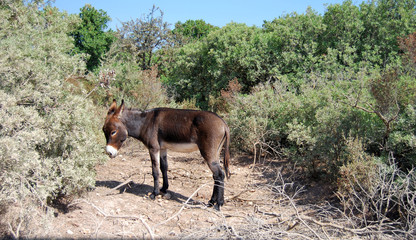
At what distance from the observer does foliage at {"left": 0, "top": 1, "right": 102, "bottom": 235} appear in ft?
14.6

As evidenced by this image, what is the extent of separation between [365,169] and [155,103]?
7.17 meters

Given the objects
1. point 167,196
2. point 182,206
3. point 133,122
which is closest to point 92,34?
point 133,122

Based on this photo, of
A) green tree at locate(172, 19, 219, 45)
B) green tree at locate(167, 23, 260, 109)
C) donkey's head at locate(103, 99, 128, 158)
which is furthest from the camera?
green tree at locate(172, 19, 219, 45)

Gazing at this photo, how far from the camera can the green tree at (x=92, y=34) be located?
18406mm

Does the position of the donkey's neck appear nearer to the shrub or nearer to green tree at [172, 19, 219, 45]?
the shrub

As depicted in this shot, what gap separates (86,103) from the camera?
5.79 m

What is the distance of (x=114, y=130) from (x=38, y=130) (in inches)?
60.4

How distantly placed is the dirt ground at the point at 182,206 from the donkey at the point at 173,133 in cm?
37

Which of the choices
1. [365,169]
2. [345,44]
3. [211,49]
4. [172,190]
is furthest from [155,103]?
[365,169]

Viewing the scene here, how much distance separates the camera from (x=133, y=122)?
639cm

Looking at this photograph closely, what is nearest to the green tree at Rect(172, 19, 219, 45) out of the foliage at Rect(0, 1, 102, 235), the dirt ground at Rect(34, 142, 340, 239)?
the dirt ground at Rect(34, 142, 340, 239)

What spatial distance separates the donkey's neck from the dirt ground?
85 centimetres

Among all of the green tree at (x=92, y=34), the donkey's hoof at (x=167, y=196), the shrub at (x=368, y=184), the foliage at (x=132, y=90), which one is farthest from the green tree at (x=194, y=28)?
the shrub at (x=368, y=184)

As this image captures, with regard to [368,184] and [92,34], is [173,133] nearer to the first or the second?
[368,184]
